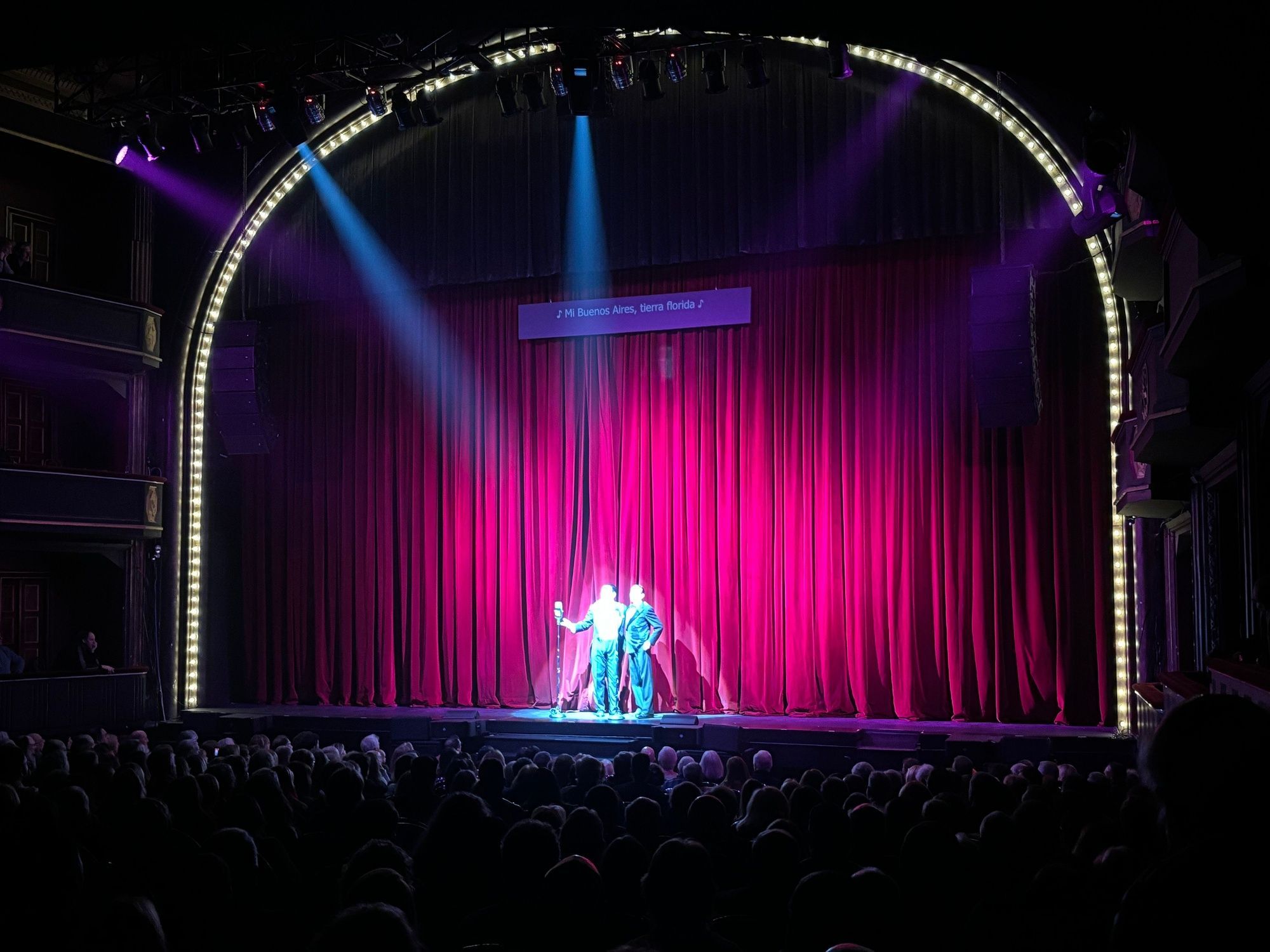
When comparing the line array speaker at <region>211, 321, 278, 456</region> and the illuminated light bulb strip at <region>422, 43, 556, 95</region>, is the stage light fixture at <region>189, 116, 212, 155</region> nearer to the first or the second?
the illuminated light bulb strip at <region>422, 43, 556, 95</region>

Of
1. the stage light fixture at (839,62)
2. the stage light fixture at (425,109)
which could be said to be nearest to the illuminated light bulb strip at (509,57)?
the stage light fixture at (425,109)

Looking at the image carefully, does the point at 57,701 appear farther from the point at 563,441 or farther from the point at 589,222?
the point at 589,222

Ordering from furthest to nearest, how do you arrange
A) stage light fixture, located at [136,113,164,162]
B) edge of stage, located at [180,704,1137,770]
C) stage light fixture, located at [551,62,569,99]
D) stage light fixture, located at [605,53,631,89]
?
stage light fixture, located at [136,113,164,162] → stage light fixture, located at [551,62,569,99] → stage light fixture, located at [605,53,631,89] → edge of stage, located at [180,704,1137,770]

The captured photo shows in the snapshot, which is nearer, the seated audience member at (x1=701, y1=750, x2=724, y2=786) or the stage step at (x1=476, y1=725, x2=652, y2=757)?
the seated audience member at (x1=701, y1=750, x2=724, y2=786)

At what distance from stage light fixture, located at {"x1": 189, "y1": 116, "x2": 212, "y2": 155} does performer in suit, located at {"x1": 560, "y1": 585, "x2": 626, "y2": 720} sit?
6.54 meters

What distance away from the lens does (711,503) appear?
13969 millimetres

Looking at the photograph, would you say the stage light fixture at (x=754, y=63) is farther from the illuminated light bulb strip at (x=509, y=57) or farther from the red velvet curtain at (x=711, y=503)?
the illuminated light bulb strip at (x=509, y=57)

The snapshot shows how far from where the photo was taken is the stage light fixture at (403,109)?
12.0 meters

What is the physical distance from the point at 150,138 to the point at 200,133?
533 millimetres

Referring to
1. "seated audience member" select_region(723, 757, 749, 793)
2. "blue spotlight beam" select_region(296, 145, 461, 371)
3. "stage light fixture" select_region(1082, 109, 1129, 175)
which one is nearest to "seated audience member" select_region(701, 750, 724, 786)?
"seated audience member" select_region(723, 757, 749, 793)

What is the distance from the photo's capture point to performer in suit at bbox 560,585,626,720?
42.3 ft

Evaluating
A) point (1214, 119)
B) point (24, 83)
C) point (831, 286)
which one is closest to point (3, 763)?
point (1214, 119)

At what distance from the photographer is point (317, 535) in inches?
615

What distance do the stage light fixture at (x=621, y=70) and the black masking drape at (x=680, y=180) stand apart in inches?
86.6
